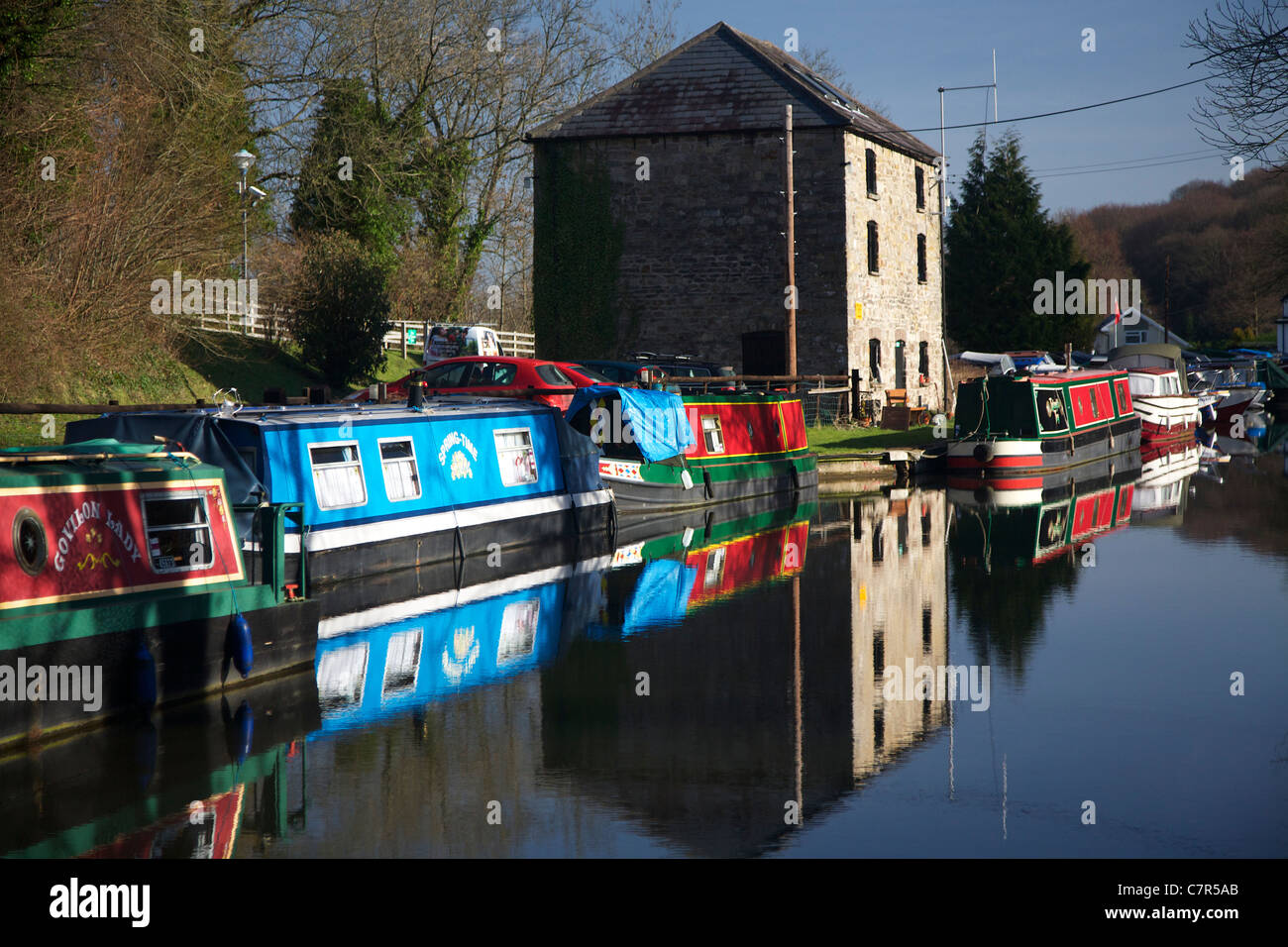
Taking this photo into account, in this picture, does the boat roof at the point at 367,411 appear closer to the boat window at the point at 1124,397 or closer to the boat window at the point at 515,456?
the boat window at the point at 515,456

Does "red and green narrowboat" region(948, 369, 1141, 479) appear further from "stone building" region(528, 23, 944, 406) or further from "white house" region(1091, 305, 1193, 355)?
"white house" region(1091, 305, 1193, 355)

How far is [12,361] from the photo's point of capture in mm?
21266

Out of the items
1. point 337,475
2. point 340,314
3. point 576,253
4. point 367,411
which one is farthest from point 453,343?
point 337,475

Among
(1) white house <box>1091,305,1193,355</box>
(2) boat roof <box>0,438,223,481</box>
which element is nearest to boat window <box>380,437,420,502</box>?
(2) boat roof <box>0,438,223,481</box>

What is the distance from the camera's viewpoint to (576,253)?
38.0m

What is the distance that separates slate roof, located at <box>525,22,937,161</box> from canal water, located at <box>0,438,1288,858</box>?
896 inches

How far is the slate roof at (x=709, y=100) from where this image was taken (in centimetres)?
3659

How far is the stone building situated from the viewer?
1447 inches

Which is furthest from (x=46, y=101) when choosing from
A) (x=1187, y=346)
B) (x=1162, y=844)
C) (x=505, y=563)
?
(x=1187, y=346)

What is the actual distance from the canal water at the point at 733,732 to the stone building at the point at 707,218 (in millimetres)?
21520

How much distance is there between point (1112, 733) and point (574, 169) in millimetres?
30837

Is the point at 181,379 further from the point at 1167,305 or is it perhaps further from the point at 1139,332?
the point at 1139,332
